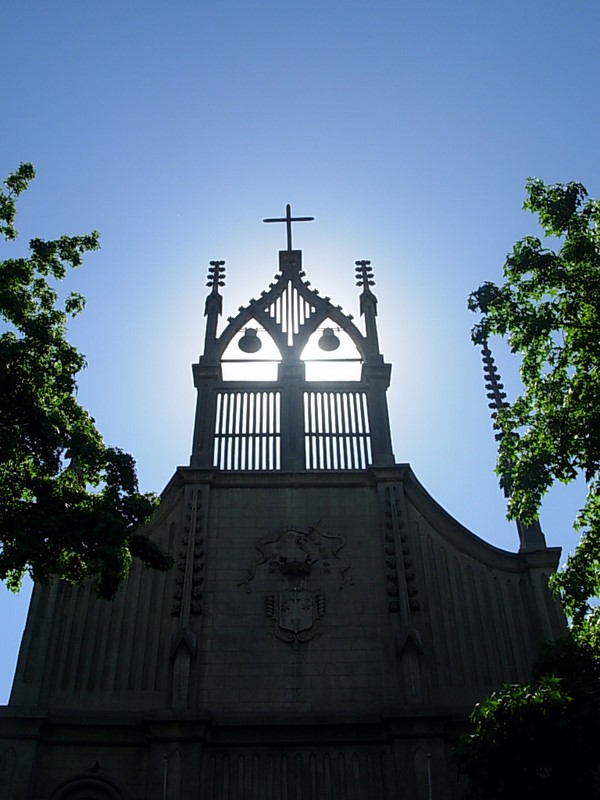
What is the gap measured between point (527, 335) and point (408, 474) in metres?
6.16

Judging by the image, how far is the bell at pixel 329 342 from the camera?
21578mm

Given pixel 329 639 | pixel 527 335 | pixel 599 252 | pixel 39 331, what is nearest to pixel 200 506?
pixel 329 639

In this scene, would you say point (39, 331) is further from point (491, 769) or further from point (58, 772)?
point (491, 769)

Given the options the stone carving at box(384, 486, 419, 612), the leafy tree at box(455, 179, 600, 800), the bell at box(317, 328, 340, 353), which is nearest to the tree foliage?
the leafy tree at box(455, 179, 600, 800)

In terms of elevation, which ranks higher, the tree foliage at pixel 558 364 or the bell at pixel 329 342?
the bell at pixel 329 342

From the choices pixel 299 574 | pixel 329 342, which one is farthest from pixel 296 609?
pixel 329 342

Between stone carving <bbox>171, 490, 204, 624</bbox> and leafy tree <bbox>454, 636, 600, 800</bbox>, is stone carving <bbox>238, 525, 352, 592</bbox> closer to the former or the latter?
stone carving <bbox>171, 490, 204, 624</bbox>

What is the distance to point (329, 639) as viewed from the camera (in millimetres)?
16234

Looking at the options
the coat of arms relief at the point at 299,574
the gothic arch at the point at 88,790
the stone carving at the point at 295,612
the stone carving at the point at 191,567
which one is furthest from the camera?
the stone carving at the point at 191,567

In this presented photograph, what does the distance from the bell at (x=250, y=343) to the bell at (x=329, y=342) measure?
1544 millimetres

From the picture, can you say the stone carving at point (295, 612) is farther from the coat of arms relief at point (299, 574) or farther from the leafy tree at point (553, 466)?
the leafy tree at point (553, 466)

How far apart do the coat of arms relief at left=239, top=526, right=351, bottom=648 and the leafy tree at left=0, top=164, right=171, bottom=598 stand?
3.88 m

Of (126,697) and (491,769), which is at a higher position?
(126,697)

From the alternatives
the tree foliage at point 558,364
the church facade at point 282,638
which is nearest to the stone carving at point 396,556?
the church facade at point 282,638
